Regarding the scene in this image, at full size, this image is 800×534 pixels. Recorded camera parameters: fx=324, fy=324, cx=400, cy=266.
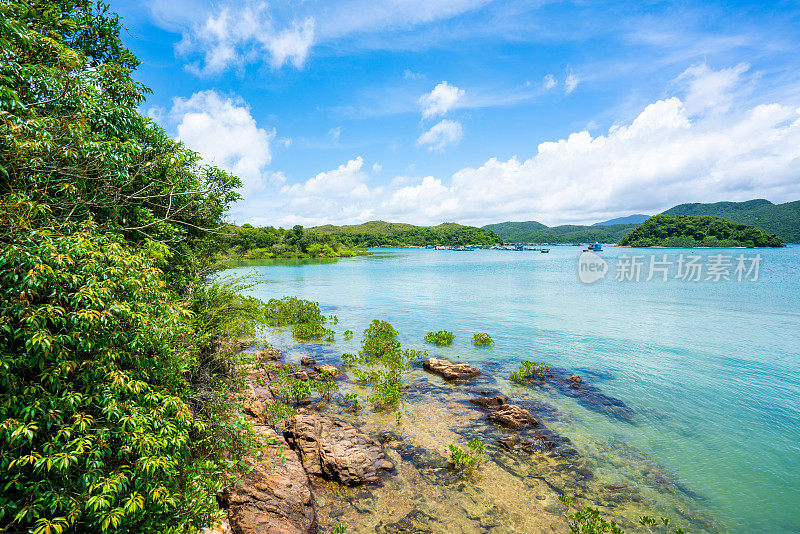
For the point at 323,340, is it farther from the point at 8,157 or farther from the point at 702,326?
the point at 702,326

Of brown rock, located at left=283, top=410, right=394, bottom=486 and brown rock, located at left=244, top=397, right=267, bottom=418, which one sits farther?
brown rock, located at left=244, top=397, right=267, bottom=418

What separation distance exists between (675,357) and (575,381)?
1169 cm

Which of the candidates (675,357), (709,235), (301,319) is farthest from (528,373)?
(709,235)

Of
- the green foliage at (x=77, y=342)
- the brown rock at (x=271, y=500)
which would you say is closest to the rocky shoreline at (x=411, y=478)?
the brown rock at (x=271, y=500)

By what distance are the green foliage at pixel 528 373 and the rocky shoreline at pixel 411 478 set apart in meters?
3.81

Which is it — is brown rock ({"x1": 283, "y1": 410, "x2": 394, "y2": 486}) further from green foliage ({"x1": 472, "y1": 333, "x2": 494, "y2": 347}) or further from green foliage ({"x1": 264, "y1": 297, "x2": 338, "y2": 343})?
green foliage ({"x1": 472, "y1": 333, "x2": 494, "y2": 347})

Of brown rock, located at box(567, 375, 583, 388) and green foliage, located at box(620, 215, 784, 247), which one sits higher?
green foliage, located at box(620, 215, 784, 247)

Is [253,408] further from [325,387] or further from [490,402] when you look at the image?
[490,402]

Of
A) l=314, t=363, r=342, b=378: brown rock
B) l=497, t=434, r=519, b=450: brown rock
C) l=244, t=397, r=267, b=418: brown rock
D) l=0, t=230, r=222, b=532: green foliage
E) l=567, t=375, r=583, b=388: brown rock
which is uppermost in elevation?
l=0, t=230, r=222, b=532: green foliage

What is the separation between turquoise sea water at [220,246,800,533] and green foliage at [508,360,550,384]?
1686mm

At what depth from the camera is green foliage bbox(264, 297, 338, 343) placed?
102 feet

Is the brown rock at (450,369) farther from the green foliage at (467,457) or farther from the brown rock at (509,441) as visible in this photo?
the green foliage at (467,457)

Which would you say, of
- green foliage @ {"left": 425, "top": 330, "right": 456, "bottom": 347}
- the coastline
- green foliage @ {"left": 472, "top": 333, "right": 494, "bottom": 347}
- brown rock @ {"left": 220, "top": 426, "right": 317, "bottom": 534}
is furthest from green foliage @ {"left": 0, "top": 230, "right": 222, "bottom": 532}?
green foliage @ {"left": 472, "top": 333, "right": 494, "bottom": 347}

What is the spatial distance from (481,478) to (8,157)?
16078 millimetres
